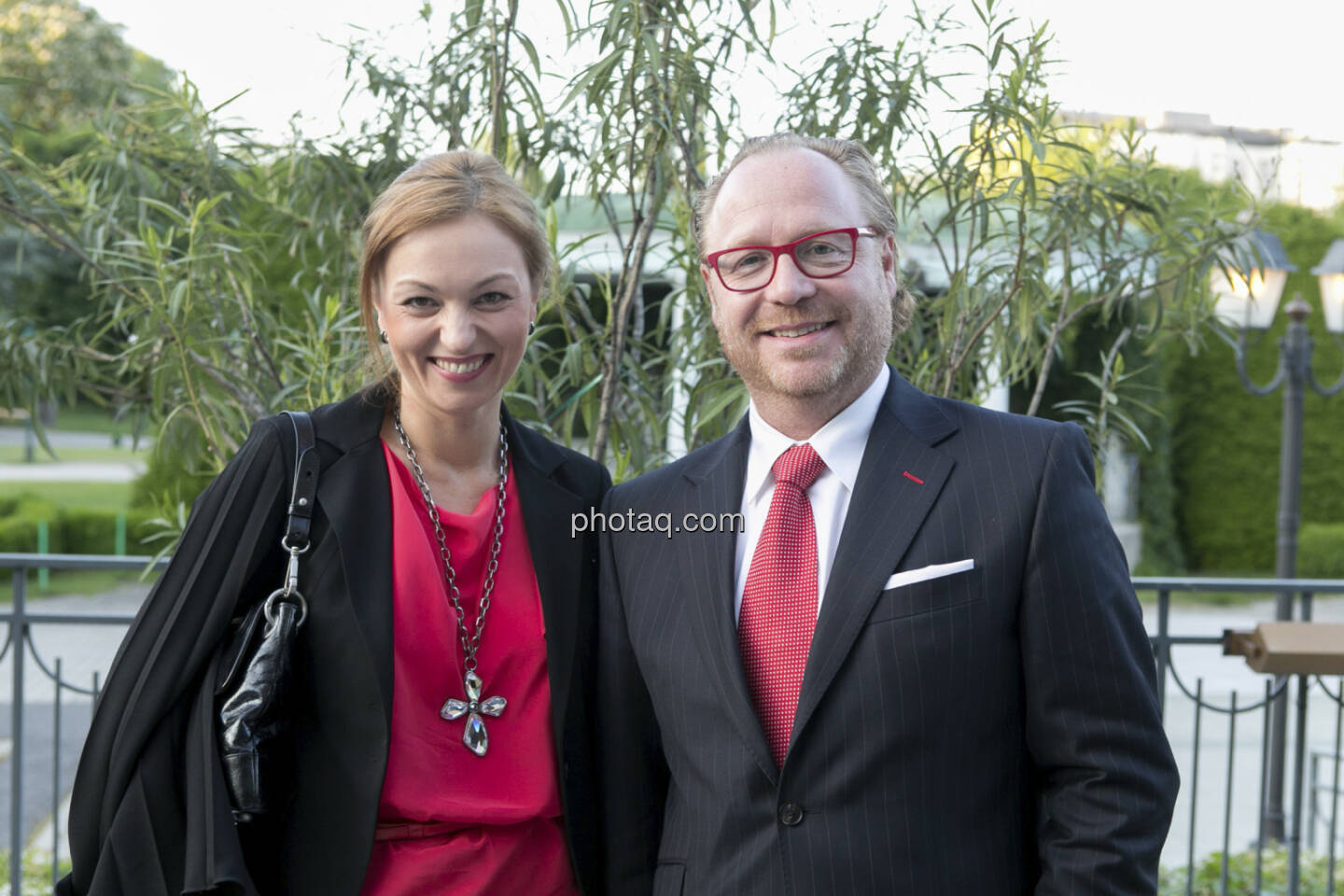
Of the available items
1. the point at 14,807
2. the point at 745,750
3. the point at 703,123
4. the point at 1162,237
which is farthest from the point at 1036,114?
the point at 14,807

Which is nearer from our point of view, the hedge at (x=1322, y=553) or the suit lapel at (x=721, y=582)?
the suit lapel at (x=721, y=582)

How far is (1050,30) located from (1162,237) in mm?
633

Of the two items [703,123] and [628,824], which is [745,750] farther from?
[703,123]

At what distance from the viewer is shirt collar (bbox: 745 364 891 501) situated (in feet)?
5.86

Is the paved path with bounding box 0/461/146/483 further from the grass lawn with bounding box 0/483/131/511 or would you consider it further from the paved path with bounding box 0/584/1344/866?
the paved path with bounding box 0/584/1344/866

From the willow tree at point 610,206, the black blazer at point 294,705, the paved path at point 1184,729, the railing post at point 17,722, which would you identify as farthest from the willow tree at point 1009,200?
the railing post at point 17,722

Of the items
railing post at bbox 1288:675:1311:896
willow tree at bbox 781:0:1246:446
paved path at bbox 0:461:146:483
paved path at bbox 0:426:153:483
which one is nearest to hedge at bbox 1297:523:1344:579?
railing post at bbox 1288:675:1311:896

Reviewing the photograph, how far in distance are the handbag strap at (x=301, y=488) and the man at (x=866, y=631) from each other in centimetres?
53

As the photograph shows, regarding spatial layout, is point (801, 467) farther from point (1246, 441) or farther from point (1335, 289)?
point (1246, 441)

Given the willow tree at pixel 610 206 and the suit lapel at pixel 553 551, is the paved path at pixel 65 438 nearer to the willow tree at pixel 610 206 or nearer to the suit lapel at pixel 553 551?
the willow tree at pixel 610 206

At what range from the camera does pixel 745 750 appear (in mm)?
1646

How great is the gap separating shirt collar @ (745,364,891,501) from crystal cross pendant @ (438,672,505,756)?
517mm

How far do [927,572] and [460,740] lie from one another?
76cm

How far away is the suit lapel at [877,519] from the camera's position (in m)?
1.61
